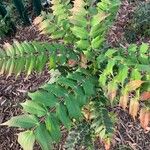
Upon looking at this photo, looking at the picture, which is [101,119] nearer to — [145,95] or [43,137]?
[145,95]

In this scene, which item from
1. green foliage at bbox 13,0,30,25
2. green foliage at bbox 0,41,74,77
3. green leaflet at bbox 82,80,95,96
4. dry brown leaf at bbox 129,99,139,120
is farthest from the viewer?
green foliage at bbox 13,0,30,25

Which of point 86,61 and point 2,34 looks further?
point 2,34

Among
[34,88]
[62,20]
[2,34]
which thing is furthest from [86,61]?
[2,34]

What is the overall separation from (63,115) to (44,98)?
146mm

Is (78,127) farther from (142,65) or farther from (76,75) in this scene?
(142,65)

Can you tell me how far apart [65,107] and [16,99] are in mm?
1818

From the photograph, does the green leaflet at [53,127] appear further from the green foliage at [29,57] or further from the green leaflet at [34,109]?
the green foliage at [29,57]

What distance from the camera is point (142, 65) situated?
7.16ft

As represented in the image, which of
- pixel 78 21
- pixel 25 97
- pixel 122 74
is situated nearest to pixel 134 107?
pixel 122 74

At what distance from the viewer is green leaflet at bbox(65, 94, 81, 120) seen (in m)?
2.13

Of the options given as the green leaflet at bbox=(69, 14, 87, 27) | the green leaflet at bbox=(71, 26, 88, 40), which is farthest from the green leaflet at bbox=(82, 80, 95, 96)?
the green leaflet at bbox=(69, 14, 87, 27)

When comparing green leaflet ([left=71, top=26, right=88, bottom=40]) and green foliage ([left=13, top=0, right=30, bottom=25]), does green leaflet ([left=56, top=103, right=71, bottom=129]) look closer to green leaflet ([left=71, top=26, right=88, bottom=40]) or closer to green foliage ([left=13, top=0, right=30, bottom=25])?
green leaflet ([left=71, top=26, right=88, bottom=40])

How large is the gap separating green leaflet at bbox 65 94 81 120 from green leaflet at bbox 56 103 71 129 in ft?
0.09

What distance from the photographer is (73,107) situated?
215 centimetres
